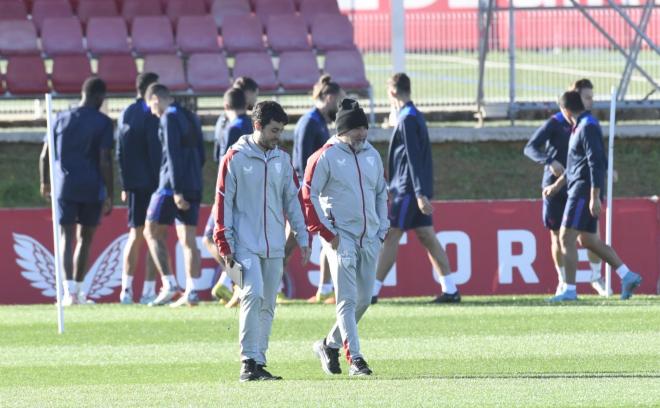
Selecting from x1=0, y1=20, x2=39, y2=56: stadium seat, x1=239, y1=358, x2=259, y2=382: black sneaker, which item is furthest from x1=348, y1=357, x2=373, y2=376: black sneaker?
x1=0, y1=20, x2=39, y2=56: stadium seat

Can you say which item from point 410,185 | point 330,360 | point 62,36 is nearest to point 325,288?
point 410,185

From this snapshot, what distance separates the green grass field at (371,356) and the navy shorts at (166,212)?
0.86m

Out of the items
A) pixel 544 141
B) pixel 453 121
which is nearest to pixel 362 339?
pixel 544 141

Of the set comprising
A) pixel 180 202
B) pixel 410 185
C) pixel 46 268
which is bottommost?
pixel 46 268

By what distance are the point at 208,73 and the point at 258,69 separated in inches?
27.8

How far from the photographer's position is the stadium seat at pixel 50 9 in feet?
78.2

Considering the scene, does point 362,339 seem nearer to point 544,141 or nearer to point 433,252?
point 433,252

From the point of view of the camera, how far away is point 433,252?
15164 millimetres

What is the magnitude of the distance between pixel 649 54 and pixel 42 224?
1366cm

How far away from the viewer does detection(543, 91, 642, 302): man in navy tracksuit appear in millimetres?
14602

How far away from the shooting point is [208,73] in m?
22.4

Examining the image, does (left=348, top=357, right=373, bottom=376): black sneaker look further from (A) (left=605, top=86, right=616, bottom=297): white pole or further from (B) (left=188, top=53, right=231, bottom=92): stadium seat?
(B) (left=188, top=53, right=231, bottom=92): stadium seat

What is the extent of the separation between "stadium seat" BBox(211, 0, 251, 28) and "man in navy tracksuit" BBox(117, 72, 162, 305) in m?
8.50

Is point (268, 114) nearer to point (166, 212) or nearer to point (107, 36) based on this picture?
point (166, 212)
